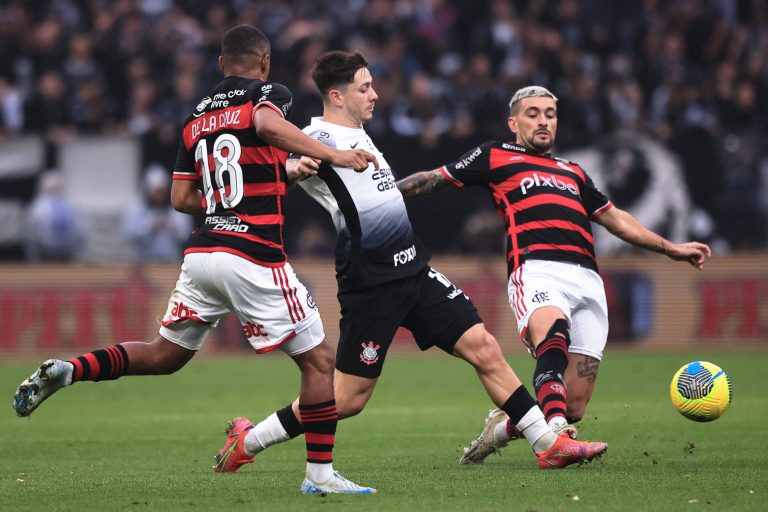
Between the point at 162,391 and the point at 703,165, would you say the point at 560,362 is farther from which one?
the point at 703,165

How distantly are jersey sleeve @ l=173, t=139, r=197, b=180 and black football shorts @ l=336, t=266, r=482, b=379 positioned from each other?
1.23 meters

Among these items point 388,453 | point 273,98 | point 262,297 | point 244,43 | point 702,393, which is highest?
point 244,43

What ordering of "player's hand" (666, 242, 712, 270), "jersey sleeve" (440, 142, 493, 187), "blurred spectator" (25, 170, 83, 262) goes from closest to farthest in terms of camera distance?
"player's hand" (666, 242, 712, 270) → "jersey sleeve" (440, 142, 493, 187) → "blurred spectator" (25, 170, 83, 262)

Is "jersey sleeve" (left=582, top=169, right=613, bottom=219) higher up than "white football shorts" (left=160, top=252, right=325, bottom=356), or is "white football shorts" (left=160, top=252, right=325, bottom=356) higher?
"jersey sleeve" (left=582, top=169, right=613, bottom=219)

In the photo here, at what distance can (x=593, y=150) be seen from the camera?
669 inches

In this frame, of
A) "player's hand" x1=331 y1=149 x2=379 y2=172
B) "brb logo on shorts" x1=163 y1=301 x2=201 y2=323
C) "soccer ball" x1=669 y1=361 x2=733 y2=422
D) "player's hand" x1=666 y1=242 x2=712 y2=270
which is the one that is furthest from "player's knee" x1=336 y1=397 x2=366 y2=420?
"player's hand" x1=666 y1=242 x2=712 y2=270

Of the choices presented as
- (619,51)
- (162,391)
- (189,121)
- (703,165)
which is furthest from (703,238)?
(189,121)

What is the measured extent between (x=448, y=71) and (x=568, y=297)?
12117 mm

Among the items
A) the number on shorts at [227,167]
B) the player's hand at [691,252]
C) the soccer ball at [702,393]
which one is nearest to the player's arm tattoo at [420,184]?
the player's hand at [691,252]

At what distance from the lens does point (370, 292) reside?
24.2ft

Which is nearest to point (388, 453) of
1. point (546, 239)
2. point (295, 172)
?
point (546, 239)

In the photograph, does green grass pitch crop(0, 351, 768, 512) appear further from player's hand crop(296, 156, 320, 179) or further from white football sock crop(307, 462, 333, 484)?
player's hand crop(296, 156, 320, 179)

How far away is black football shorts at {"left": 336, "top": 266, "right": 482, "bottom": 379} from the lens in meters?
7.37

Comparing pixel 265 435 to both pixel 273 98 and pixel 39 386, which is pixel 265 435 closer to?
pixel 39 386
